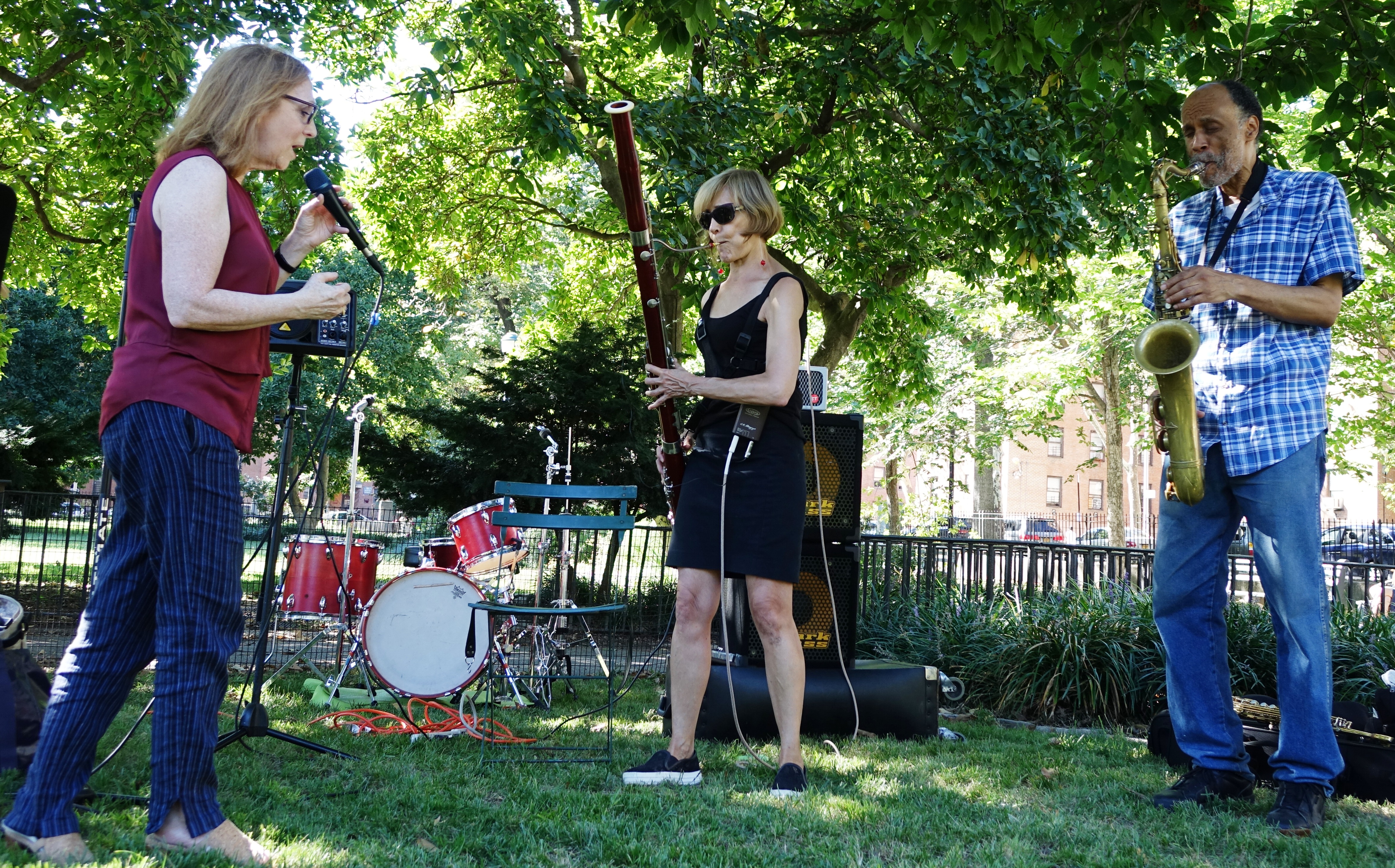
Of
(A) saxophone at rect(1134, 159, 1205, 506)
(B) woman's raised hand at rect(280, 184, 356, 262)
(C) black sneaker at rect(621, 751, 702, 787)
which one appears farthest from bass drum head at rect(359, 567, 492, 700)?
(A) saxophone at rect(1134, 159, 1205, 506)

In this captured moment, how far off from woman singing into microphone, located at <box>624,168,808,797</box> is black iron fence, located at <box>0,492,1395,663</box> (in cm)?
287

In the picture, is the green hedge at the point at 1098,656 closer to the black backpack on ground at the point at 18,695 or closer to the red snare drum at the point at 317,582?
the red snare drum at the point at 317,582

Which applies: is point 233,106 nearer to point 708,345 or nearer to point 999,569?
point 708,345

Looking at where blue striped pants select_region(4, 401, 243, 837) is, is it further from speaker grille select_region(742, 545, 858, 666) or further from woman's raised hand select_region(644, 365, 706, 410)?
speaker grille select_region(742, 545, 858, 666)

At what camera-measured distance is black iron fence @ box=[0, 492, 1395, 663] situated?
7.14 meters

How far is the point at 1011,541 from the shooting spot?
7.44 meters

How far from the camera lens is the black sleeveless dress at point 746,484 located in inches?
135

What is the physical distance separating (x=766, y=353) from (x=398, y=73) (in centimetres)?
1172


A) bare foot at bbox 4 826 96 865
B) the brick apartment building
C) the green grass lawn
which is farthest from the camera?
the brick apartment building

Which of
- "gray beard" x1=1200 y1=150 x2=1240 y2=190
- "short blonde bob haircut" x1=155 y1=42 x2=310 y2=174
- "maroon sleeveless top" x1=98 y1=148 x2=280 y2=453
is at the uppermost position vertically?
"gray beard" x1=1200 y1=150 x2=1240 y2=190

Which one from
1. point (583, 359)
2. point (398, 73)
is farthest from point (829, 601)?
point (398, 73)

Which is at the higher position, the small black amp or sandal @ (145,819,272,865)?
the small black amp

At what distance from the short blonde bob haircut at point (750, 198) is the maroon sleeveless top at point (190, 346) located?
1.63 metres

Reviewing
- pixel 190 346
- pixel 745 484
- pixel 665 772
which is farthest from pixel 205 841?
pixel 745 484
